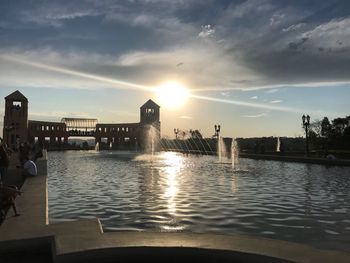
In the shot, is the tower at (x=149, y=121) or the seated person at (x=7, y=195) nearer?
the seated person at (x=7, y=195)

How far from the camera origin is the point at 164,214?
1048 cm

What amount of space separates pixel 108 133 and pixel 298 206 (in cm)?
9751

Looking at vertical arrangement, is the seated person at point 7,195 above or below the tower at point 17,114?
below

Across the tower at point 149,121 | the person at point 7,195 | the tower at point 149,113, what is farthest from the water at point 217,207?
the tower at point 149,113

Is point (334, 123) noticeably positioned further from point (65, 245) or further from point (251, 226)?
point (65, 245)

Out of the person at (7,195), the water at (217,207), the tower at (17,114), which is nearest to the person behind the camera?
the person at (7,195)

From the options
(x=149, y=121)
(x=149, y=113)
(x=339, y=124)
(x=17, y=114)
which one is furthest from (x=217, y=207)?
(x=149, y=113)

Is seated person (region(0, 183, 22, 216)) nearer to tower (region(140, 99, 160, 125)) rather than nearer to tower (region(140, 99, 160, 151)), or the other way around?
tower (region(140, 99, 160, 151))

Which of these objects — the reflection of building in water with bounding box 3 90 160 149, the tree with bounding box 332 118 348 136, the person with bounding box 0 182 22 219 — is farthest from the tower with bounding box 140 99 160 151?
the person with bounding box 0 182 22 219

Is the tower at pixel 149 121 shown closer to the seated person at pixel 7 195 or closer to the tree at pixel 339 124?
the tree at pixel 339 124

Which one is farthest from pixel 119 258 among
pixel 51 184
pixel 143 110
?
pixel 143 110

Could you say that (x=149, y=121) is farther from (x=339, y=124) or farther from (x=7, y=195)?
(x=7, y=195)

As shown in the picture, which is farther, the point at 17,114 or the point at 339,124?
the point at 17,114

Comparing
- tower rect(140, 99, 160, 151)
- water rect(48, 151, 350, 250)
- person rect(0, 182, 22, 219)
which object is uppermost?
tower rect(140, 99, 160, 151)
